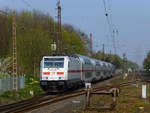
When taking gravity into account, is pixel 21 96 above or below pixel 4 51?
below

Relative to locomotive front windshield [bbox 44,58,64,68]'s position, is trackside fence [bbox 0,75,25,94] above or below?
below

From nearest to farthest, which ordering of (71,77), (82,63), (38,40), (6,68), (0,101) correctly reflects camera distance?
1. (0,101)
2. (71,77)
3. (82,63)
4. (6,68)
5. (38,40)

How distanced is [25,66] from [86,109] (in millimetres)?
28288

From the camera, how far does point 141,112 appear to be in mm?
12055

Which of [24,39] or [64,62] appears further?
[24,39]

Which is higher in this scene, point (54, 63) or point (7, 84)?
point (54, 63)

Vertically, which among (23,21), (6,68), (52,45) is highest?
(23,21)

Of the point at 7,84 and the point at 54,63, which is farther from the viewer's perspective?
the point at 7,84

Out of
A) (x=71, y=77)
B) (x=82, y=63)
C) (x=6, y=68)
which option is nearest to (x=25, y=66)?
(x=6, y=68)

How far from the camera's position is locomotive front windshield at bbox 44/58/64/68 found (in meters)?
23.3

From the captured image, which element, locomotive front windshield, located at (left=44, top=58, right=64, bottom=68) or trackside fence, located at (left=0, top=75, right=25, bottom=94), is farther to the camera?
trackside fence, located at (left=0, top=75, right=25, bottom=94)

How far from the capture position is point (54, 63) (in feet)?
76.8

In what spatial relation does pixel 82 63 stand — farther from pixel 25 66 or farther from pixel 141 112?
pixel 141 112

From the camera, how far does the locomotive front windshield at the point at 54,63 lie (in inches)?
918
